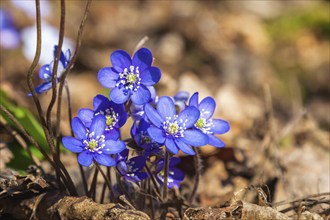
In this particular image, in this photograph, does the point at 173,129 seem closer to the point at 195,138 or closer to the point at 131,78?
the point at 195,138

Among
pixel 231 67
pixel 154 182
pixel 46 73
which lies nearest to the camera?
pixel 154 182

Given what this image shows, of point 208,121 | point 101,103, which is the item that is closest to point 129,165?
point 101,103

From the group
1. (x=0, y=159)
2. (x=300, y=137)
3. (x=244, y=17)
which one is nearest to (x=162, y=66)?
(x=300, y=137)

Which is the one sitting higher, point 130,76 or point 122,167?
point 130,76

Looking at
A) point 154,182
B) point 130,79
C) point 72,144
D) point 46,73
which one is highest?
point 46,73

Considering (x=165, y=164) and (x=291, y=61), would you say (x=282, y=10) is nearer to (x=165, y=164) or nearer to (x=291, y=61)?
(x=291, y=61)

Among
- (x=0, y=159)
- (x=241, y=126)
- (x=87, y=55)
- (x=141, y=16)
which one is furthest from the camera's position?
(x=141, y=16)

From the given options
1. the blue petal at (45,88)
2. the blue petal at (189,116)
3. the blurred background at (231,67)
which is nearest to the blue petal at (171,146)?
the blue petal at (189,116)
